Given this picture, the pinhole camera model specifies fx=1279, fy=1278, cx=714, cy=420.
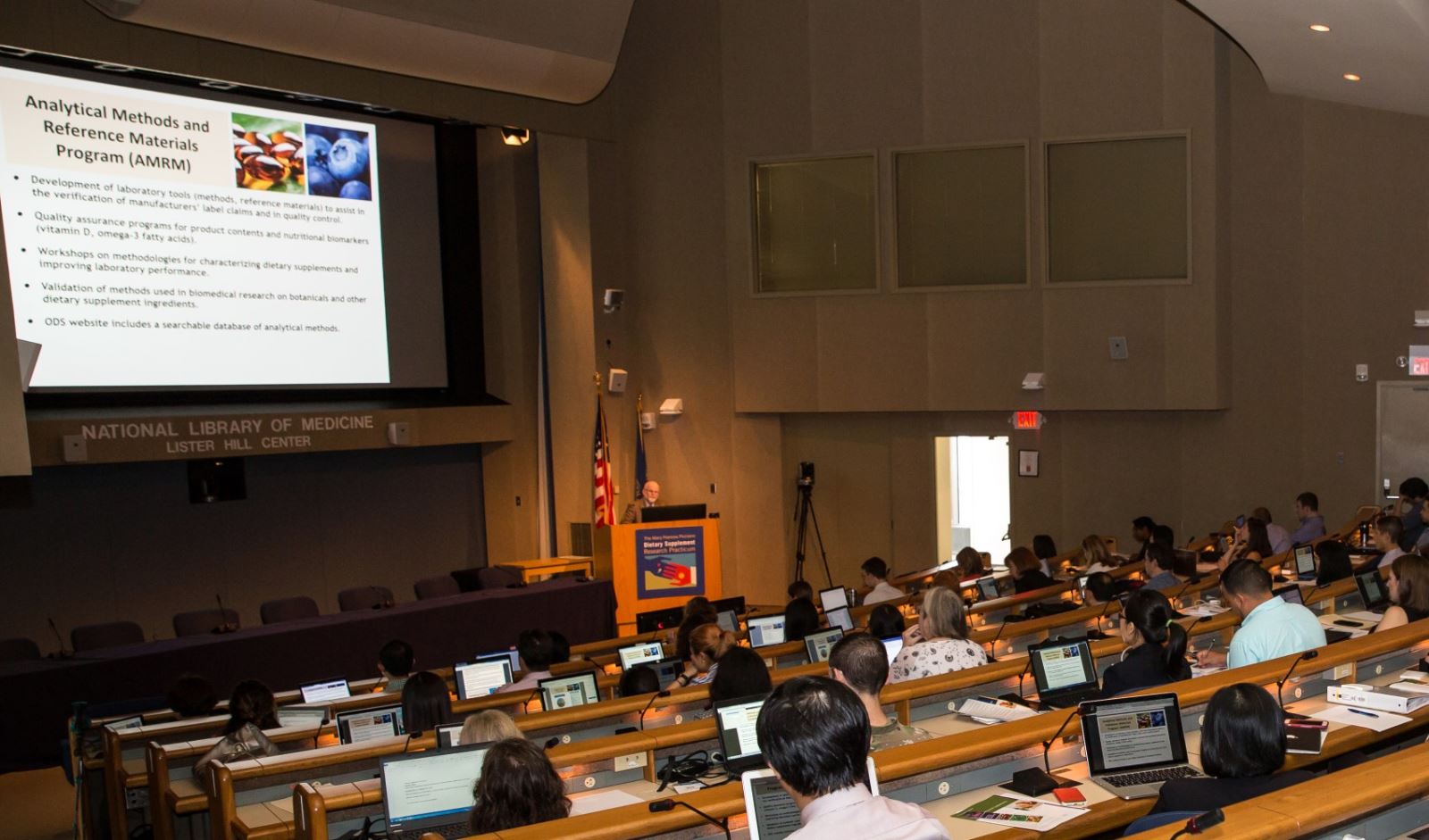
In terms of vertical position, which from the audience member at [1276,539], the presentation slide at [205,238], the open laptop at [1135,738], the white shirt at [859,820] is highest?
the presentation slide at [205,238]

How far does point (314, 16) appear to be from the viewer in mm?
9570

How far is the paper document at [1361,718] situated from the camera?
428cm

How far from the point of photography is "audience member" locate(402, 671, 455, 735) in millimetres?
5012

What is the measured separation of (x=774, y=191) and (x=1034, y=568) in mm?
5642

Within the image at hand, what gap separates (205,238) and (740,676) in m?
7.79

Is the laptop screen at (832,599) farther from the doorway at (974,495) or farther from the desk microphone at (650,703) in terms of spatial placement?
the doorway at (974,495)

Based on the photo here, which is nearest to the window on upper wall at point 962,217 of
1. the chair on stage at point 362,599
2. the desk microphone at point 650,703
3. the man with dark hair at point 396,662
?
the chair on stage at point 362,599

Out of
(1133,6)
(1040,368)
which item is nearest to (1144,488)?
(1040,368)

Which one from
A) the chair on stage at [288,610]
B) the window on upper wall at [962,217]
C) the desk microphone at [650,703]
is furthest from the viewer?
the window on upper wall at [962,217]

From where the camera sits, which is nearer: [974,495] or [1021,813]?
[1021,813]

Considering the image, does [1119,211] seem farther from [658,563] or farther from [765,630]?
[765,630]

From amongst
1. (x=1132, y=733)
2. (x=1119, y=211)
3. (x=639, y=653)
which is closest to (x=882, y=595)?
(x=639, y=653)

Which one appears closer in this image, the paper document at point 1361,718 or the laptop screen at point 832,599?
the paper document at point 1361,718

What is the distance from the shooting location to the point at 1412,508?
32.4 ft
